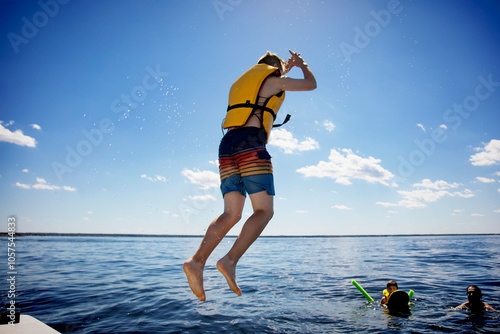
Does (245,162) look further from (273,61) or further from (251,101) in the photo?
(273,61)

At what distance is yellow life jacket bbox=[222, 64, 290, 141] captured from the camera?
3434 mm

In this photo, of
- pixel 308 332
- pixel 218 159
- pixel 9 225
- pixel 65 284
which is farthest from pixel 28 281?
pixel 218 159

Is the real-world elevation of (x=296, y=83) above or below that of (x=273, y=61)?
below

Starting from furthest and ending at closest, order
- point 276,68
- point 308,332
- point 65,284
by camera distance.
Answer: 1. point 65,284
2. point 308,332
3. point 276,68

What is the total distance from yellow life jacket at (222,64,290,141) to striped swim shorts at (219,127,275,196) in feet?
0.45

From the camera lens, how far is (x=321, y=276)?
1368cm

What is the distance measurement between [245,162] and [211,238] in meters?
0.86

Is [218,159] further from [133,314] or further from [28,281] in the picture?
[28,281]

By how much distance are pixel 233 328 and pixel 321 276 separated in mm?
8548

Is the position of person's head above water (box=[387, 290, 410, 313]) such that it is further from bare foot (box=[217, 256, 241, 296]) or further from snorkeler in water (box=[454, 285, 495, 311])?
bare foot (box=[217, 256, 241, 296])

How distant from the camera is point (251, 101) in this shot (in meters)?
3.44

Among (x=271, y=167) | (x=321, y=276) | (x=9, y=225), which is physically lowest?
(x=321, y=276)

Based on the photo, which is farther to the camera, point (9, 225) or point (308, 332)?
point (308, 332)

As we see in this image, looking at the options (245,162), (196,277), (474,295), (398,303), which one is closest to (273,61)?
(245,162)
